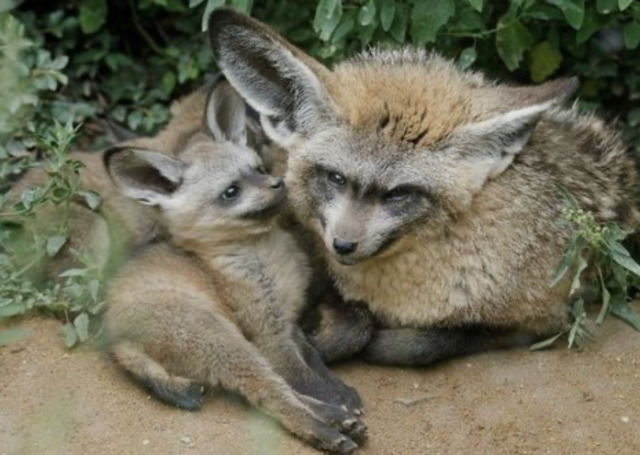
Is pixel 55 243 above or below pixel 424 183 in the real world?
below

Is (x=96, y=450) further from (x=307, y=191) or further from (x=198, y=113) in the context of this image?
(x=198, y=113)

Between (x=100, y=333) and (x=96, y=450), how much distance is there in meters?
0.80

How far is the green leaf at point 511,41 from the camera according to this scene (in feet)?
21.6

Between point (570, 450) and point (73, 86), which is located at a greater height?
point (570, 450)

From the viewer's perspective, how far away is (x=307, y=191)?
5.68 m

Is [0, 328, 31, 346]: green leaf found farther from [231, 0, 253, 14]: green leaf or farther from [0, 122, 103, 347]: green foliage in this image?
[231, 0, 253, 14]: green leaf

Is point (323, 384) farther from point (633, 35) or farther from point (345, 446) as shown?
point (633, 35)

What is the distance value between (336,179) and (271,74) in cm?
61

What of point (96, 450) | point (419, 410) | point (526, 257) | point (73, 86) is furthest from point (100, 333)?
point (73, 86)

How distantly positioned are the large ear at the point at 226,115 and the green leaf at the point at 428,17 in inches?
→ 38.2

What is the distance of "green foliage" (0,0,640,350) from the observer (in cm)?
591

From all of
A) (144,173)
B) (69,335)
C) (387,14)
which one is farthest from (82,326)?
(387,14)

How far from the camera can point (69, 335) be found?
18.6 feet

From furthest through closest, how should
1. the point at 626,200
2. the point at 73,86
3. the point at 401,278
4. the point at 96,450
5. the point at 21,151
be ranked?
the point at 73,86, the point at 21,151, the point at 626,200, the point at 401,278, the point at 96,450
